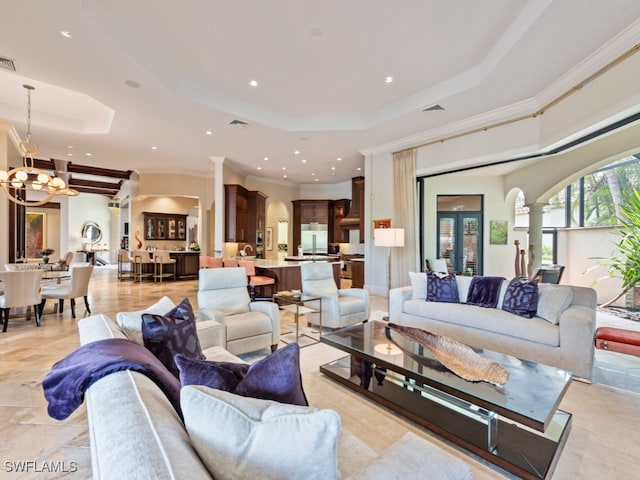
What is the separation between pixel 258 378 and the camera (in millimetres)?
1089

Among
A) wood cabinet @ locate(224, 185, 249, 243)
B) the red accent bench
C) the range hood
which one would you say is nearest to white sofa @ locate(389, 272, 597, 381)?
the red accent bench

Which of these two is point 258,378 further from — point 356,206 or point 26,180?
point 356,206

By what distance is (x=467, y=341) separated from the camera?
3553 mm

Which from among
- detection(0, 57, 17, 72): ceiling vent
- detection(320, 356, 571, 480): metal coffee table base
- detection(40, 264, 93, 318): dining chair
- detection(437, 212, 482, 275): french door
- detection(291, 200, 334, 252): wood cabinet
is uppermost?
detection(0, 57, 17, 72): ceiling vent

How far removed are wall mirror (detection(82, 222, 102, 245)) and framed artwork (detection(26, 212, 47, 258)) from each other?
4.74 feet

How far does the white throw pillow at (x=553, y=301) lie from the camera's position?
3.11 meters

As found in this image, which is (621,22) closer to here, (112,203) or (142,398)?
(142,398)

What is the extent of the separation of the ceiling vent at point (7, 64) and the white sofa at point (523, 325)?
5659mm

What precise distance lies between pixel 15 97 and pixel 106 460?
22.7 ft

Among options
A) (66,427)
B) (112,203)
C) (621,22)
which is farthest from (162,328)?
(112,203)

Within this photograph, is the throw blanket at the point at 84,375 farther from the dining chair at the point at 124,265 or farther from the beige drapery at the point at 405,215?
the dining chair at the point at 124,265

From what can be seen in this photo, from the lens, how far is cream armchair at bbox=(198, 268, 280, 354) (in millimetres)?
3023

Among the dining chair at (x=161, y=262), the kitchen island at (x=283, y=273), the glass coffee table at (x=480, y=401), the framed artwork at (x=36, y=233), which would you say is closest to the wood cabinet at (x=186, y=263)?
the dining chair at (x=161, y=262)

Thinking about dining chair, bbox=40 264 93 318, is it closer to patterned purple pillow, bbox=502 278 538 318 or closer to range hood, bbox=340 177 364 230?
patterned purple pillow, bbox=502 278 538 318
